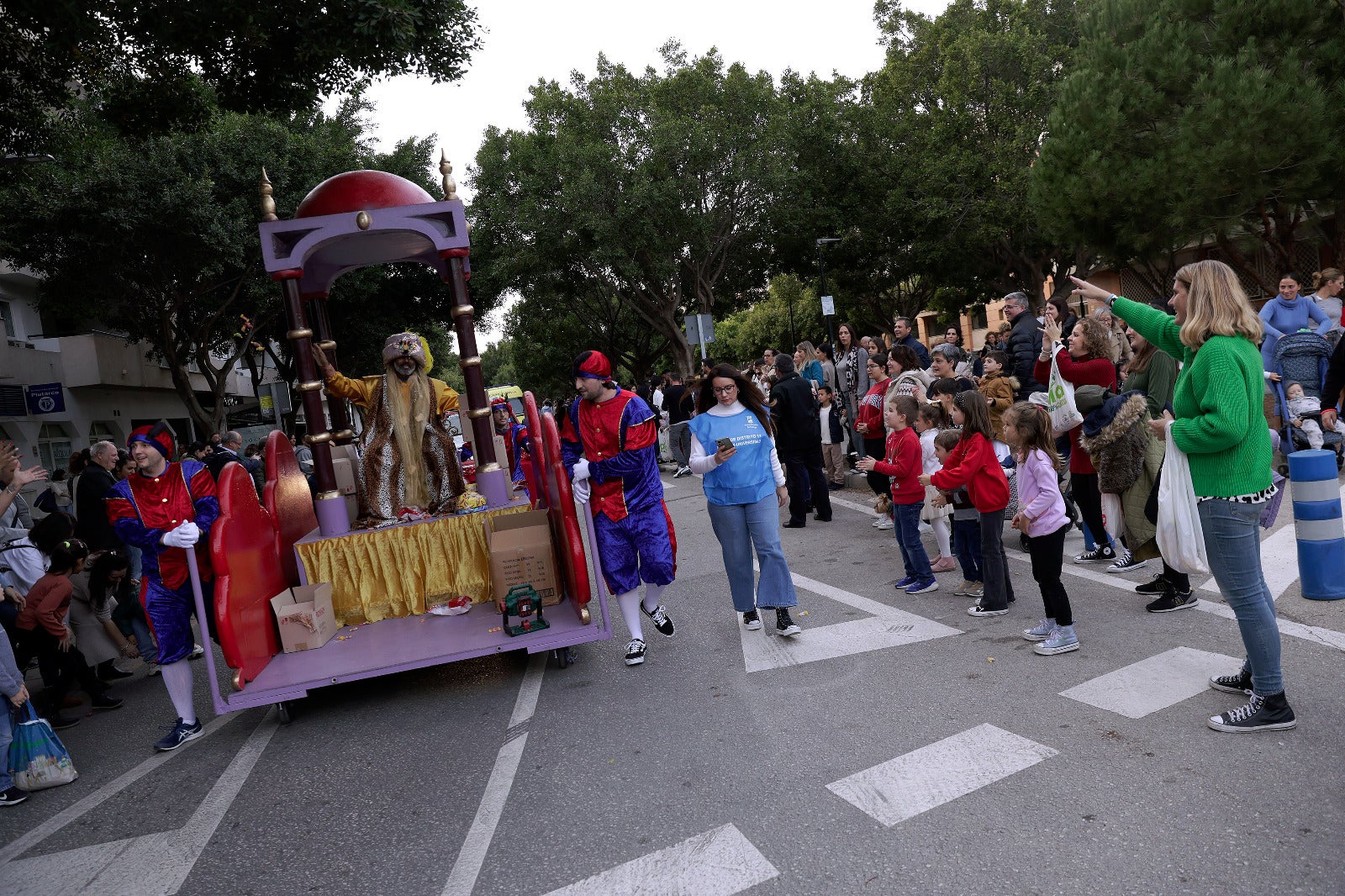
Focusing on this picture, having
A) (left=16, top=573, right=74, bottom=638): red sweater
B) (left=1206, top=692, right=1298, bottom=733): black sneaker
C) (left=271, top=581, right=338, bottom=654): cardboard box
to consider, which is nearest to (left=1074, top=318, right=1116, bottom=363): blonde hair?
(left=1206, top=692, right=1298, bottom=733): black sneaker

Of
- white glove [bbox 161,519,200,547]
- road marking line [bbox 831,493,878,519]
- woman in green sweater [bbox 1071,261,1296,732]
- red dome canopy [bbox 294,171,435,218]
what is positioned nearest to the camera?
woman in green sweater [bbox 1071,261,1296,732]

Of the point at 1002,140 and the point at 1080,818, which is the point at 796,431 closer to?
the point at 1080,818

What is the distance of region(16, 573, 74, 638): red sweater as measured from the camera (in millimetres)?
6176

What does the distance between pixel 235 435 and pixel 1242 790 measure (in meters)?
10.3

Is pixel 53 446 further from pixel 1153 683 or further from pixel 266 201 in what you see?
pixel 1153 683

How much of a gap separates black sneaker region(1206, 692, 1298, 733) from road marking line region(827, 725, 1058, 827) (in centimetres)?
74

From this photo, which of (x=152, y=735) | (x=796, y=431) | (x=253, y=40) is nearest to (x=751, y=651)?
(x=152, y=735)

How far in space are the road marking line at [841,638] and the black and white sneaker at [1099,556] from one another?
1785 mm

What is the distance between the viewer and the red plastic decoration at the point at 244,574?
511 cm

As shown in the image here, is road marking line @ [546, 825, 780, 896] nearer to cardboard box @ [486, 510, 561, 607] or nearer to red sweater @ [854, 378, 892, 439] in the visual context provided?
cardboard box @ [486, 510, 561, 607]

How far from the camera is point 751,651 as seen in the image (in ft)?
18.8

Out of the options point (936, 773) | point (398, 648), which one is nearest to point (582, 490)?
point (398, 648)

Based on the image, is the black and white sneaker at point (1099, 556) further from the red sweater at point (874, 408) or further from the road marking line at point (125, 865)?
the road marking line at point (125, 865)

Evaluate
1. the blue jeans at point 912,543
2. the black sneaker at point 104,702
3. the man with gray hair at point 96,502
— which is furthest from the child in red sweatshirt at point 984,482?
the man with gray hair at point 96,502
